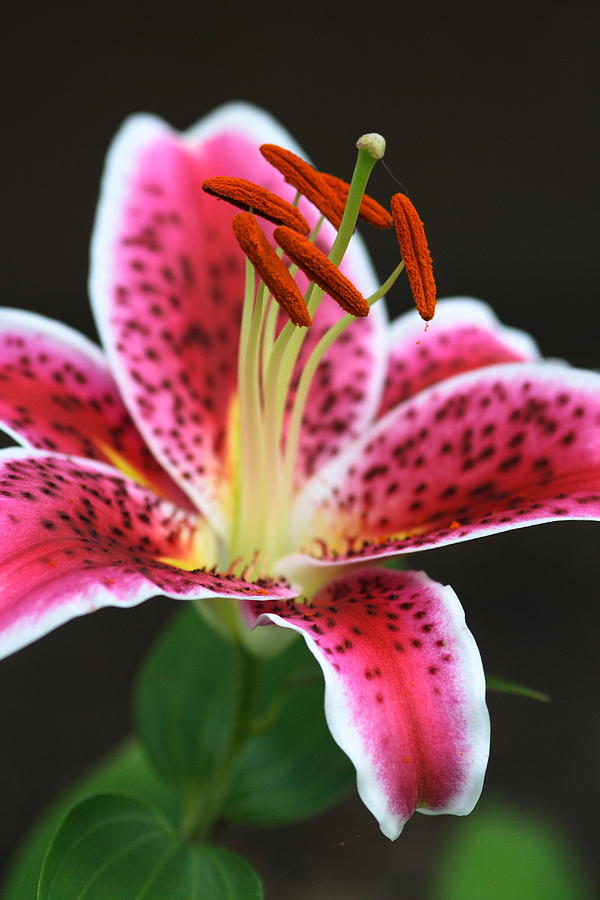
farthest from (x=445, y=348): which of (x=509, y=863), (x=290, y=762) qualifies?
(x=509, y=863)

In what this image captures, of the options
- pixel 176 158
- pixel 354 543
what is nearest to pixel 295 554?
pixel 354 543

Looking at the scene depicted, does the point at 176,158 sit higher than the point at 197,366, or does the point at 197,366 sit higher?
the point at 176,158

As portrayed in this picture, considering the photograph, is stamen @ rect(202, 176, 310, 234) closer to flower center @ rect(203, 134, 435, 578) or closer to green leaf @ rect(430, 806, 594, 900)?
flower center @ rect(203, 134, 435, 578)

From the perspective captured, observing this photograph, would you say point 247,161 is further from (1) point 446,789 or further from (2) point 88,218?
(2) point 88,218

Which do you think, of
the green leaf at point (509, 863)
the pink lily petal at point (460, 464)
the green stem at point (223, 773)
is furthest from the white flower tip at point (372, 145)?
the green leaf at point (509, 863)

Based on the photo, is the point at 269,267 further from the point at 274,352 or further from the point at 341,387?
the point at 341,387

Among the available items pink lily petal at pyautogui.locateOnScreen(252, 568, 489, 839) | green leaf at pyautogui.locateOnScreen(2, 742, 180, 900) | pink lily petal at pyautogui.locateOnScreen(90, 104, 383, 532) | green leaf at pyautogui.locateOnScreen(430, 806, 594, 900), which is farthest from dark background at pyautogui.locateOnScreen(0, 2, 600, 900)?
pink lily petal at pyautogui.locateOnScreen(252, 568, 489, 839)
